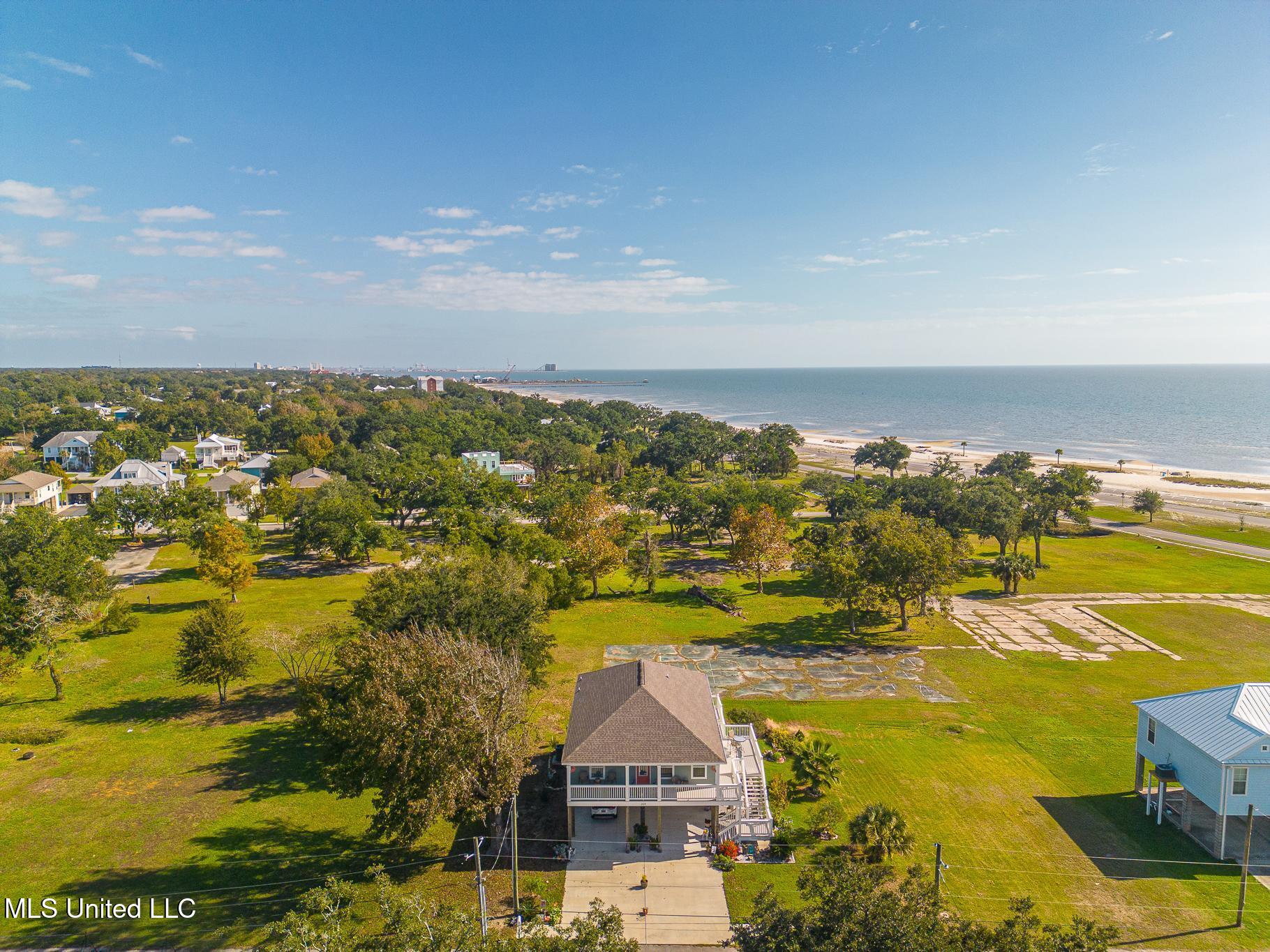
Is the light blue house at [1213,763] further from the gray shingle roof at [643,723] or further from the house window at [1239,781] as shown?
the gray shingle roof at [643,723]

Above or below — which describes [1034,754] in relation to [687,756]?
below

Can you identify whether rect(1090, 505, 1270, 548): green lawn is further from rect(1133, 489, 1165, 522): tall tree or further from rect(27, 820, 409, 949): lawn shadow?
rect(27, 820, 409, 949): lawn shadow

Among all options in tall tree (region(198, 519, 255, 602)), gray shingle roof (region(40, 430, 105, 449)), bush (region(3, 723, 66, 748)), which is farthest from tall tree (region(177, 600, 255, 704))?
gray shingle roof (region(40, 430, 105, 449))

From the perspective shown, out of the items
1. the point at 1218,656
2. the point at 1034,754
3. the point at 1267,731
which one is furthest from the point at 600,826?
the point at 1218,656

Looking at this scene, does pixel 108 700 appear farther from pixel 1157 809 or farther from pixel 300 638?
pixel 1157 809

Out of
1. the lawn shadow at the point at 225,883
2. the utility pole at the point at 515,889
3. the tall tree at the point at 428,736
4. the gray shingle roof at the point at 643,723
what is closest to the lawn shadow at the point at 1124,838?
the gray shingle roof at the point at 643,723

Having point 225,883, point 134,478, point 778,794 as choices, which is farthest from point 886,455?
point 134,478
